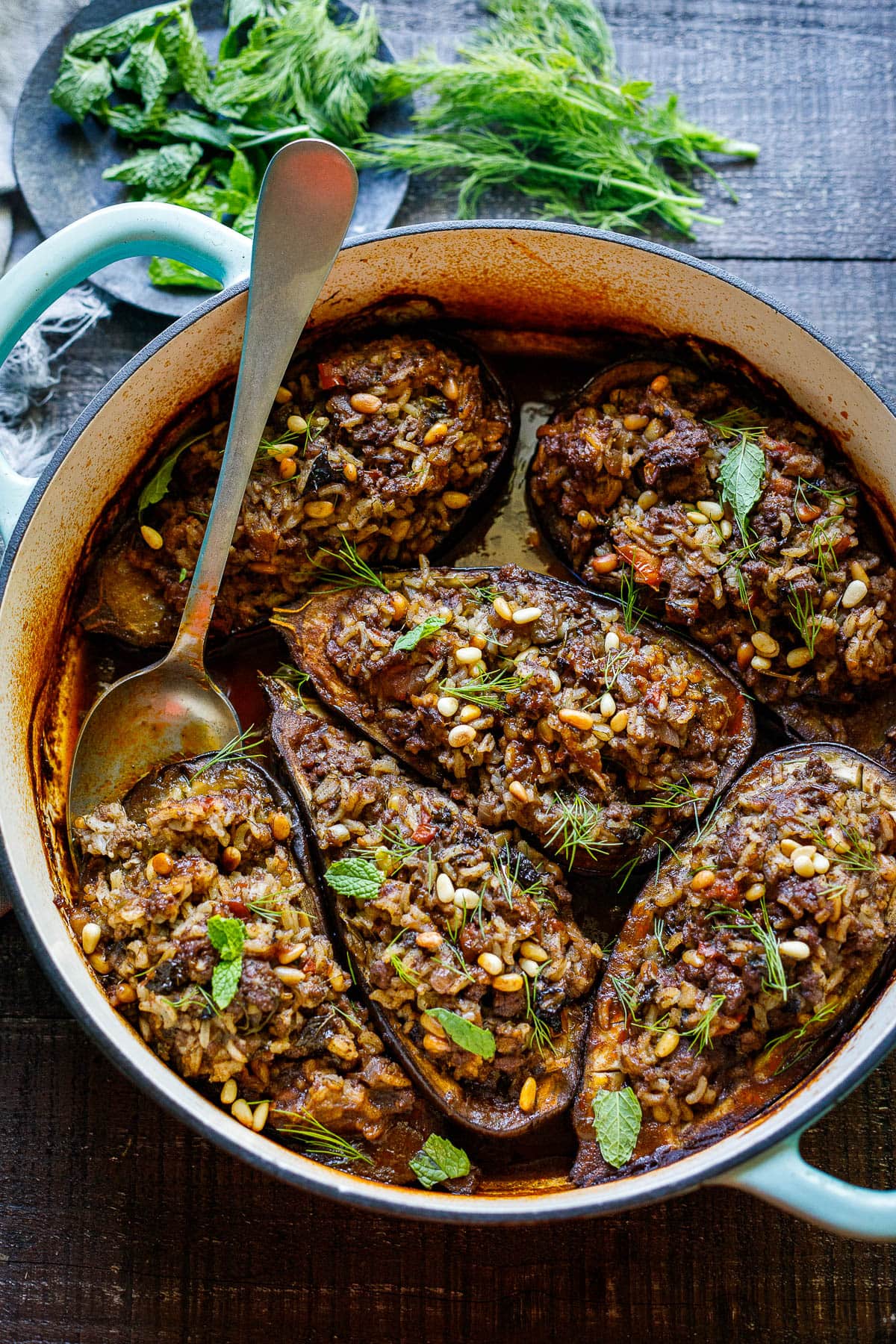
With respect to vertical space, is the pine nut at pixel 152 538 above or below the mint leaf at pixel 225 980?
above

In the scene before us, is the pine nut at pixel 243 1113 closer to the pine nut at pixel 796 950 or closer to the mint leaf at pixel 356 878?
the mint leaf at pixel 356 878

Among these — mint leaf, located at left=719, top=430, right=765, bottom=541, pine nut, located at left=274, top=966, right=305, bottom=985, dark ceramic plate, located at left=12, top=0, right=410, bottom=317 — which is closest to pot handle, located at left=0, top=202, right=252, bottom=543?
dark ceramic plate, located at left=12, top=0, right=410, bottom=317

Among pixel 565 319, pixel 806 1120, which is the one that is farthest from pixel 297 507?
pixel 806 1120

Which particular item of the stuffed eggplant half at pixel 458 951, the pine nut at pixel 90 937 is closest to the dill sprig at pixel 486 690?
the stuffed eggplant half at pixel 458 951

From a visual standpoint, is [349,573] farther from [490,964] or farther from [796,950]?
[796,950]

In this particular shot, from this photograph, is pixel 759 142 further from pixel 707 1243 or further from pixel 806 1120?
pixel 707 1243

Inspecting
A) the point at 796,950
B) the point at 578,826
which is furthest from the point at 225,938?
the point at 796,950
